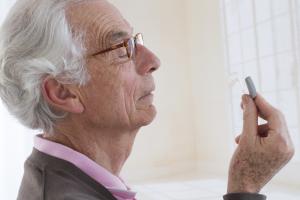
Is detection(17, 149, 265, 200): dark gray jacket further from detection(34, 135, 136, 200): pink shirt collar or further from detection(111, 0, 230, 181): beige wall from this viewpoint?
detection(111, 0, 230, 181): beige wall

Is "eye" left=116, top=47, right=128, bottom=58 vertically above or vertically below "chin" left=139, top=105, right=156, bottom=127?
above

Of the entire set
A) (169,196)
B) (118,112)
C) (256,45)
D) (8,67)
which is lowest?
(169,196)

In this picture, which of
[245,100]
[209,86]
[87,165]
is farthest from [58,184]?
[209,86]

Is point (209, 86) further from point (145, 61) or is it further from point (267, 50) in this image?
point (145, 61)

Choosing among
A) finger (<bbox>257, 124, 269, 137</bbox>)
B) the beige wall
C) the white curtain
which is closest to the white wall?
the beige wall

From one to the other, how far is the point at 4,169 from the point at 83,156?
175 cm

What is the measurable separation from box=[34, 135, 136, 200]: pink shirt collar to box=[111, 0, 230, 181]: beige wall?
178 cm

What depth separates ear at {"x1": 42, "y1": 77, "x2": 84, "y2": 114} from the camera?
2.99 ft

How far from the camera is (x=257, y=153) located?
35.7 inches

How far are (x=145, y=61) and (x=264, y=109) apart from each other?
11.4 inches

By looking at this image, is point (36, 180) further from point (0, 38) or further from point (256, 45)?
point (256, 45)

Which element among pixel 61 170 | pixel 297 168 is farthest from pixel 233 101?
pixel 61 170

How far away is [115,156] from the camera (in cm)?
97

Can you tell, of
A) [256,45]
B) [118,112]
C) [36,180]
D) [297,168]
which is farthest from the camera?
[256,45]
